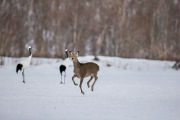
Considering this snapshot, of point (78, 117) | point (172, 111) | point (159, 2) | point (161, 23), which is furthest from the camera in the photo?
point (161, 23)

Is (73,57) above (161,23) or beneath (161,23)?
beneath

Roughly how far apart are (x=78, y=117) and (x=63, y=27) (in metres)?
31.6

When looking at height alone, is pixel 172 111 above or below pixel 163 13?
below

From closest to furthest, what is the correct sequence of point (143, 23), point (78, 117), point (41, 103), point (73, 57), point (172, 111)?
point (78, 117), point (172, 111), point (41, 103), point (73, 57), point (143, 23)

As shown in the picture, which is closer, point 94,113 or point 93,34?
point 94,113

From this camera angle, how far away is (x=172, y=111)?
6.00 m

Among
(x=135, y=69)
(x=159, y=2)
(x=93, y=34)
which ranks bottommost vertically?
(x=135, y=69)

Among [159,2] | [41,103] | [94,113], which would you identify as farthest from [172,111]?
[159,2]

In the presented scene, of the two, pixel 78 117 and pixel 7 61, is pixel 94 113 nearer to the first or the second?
pixel 78 117

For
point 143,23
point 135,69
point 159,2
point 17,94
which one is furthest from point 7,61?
point 143,23

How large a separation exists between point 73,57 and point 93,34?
102ft

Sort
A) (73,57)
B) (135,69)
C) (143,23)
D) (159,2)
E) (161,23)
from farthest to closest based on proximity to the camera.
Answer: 1. (143,23)
2. (161,23)
3. (159,2)
4. (135,69)
5. (73,57)

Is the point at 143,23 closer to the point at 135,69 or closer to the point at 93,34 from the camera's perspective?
the point at 93,34

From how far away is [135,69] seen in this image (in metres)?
17.6
